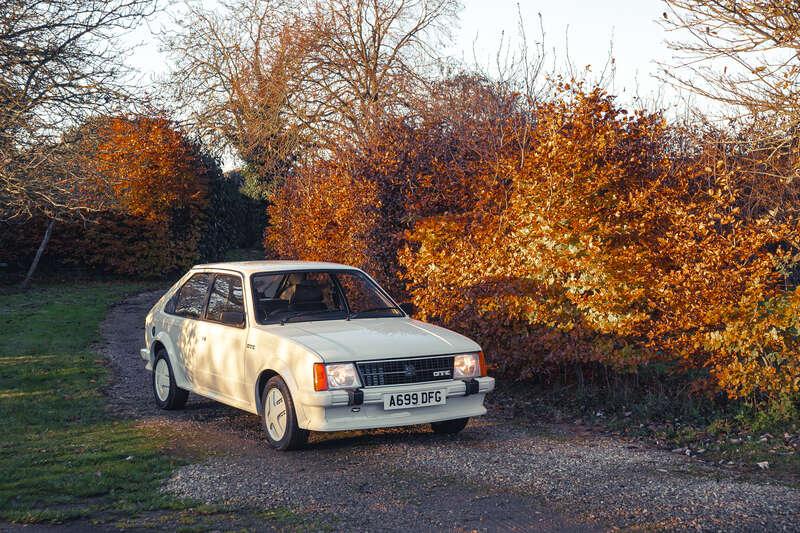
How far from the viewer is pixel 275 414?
790cm

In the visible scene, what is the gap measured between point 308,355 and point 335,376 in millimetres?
299

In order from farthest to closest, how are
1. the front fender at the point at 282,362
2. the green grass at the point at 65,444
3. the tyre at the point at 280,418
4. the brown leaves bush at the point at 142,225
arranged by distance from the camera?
the brown leaves bush at the point at 142,225, the tyre at the point at 280,418, the front fender at the point at 282,362, the green grass at the point at 65,444

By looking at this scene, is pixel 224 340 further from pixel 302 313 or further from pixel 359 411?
pixel 359 411

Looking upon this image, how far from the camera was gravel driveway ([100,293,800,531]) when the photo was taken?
5.76 m

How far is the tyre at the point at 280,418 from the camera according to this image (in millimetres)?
7621

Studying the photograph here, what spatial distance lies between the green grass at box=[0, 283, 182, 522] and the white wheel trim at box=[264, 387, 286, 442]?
0.90m

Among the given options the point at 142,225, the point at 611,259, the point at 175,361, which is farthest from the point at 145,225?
the point at 611,259

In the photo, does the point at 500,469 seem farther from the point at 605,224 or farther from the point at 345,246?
the point at 345,246

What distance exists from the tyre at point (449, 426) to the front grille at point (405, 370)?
28.5 inches

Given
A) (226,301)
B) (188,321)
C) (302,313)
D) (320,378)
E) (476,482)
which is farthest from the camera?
(188,321)

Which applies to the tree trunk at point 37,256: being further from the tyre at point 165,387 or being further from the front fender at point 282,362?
the front fender at point 282,362

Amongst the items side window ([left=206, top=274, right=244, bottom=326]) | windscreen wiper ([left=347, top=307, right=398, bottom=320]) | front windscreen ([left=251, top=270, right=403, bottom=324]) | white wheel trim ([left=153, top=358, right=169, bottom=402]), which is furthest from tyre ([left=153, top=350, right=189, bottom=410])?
windscreen wiper ([left=347, top=307, right=398, bottom=320])

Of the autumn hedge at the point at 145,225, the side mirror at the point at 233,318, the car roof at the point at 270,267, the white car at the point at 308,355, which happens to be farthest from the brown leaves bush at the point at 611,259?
the autumn hedge at the point at 145,225

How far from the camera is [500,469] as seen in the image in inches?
281
